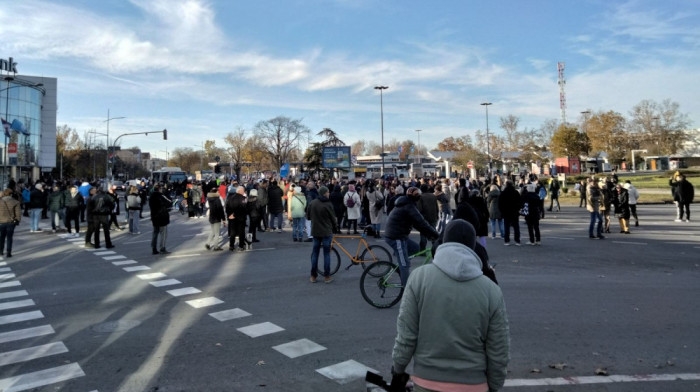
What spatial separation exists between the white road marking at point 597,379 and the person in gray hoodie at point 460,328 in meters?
2.07

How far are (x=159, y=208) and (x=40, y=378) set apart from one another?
26.7 ft

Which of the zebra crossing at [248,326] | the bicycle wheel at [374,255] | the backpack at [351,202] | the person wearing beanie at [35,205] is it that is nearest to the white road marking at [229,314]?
the zebra crossing at [248,326]

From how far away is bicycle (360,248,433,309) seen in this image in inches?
275

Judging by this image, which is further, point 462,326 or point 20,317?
point 20,317

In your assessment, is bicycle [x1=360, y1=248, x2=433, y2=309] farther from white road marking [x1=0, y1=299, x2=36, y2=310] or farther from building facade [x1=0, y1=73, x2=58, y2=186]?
building facade [x1=0, y1=73, x2=58, y2=186]

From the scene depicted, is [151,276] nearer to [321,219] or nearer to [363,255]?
[321,219]

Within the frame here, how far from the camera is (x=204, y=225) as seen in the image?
20.2m

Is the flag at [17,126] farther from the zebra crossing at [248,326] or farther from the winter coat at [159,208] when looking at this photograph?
the zebra crossing at [248,326]

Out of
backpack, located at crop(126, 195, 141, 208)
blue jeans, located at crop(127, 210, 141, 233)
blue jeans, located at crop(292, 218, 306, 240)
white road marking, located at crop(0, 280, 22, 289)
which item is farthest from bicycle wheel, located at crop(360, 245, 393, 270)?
blue jeans, located at crop(127, 210, 141, 233)

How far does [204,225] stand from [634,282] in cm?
1693

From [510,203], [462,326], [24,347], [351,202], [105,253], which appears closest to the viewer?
[462,326]

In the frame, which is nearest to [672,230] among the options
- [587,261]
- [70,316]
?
[587,261]

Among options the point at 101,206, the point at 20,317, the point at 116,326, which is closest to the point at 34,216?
the point at 101,206

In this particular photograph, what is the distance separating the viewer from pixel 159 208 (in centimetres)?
1224
